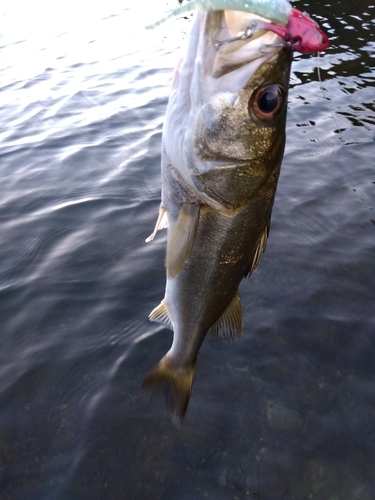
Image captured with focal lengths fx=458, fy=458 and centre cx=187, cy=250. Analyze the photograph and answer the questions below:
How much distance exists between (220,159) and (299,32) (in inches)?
22.5

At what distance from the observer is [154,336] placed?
4004 mm

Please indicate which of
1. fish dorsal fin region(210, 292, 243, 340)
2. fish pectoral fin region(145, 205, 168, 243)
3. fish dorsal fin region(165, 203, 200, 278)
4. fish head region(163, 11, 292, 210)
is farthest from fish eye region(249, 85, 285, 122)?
fish dorsal fin region(210, 292, 243, 340)

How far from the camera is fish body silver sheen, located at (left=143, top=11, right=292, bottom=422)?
68.5 inches

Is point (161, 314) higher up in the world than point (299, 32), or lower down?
lower down

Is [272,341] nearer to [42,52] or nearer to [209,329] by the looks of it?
[209,329]

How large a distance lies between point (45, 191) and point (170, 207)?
4.31 m

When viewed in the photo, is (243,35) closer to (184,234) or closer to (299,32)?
(299,32)

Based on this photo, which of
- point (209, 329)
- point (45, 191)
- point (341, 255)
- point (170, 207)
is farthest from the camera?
point (45, 191)

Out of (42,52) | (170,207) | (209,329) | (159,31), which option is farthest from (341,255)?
(159,31)

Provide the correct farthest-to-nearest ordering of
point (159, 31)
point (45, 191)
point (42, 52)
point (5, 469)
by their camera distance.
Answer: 1. point (159, 31)
2. point (42, 52)
3. point (45, 191)
4. point (5, 469)

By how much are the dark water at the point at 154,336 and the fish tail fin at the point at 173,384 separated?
0.70 metres

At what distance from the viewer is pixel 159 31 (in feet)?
50.0

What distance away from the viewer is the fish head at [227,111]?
170 cm

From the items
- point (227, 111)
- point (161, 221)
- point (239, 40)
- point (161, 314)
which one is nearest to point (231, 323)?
point (161, 314)
